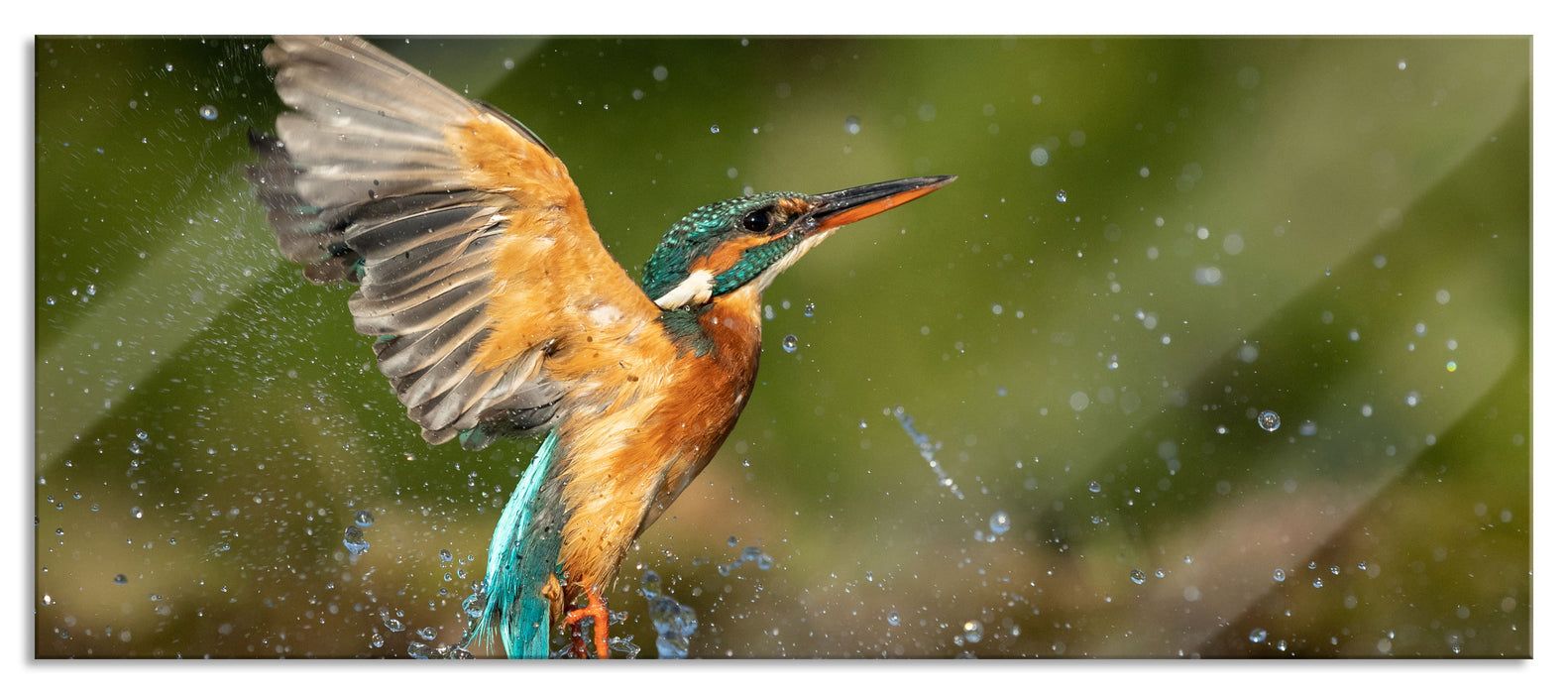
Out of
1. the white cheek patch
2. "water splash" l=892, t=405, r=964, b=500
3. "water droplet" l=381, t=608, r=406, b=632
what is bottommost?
"water droplet" l=381, t=608, r=406, b=632

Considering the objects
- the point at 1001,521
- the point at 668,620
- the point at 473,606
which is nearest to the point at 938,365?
the point at 1001,521

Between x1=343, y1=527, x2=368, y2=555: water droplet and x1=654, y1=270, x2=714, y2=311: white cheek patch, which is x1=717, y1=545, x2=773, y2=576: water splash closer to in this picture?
x1=654, y1=270, x2=714, y2=311: white cheek patch

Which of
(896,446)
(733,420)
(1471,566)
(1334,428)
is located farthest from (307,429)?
(1471,566)

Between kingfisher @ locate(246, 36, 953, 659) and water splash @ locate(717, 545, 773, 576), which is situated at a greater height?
kingfisher @ locate(246, 36, 953, 659)

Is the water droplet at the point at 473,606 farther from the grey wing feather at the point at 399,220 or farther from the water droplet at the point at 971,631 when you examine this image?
the water droplet at the point at 971,631

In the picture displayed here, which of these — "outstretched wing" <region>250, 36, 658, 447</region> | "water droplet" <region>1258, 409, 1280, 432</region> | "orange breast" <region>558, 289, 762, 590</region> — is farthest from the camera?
"water droplet" <region>1258, 409, 1280, 432</region>

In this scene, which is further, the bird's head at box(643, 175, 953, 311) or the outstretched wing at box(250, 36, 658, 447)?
the bird's head at box(643, 175, 953, 311)

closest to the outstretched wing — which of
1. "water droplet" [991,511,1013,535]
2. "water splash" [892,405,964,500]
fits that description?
"water splash" [892,405,964,500]

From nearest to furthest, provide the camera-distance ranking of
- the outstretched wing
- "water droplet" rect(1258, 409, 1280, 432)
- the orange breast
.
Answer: the outstretched wing < the orange breast < "water droplet" rect(1258, 409, 1280, 432)

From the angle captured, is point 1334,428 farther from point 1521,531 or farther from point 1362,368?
point 1521,531
